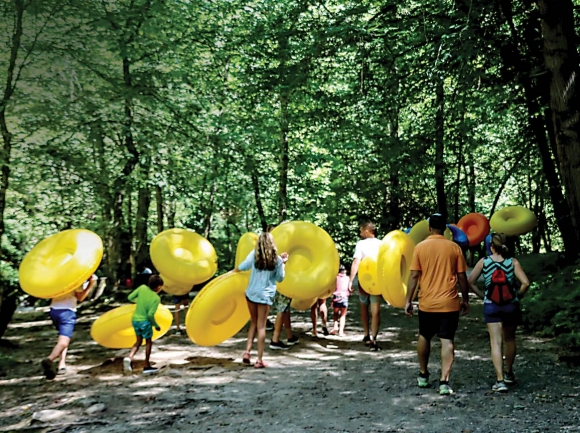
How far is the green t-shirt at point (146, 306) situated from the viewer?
797 centimetres

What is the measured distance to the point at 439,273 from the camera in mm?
6465

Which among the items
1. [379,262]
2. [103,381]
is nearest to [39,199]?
[103,381]

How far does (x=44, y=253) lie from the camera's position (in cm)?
840

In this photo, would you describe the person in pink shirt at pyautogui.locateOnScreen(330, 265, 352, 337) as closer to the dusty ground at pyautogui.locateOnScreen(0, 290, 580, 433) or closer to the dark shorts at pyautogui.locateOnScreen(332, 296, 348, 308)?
the dark shorts at pyautogui.locateOnScreen(332, 296, 348, 308)

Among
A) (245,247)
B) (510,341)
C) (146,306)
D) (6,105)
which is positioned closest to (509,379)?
(510,341)

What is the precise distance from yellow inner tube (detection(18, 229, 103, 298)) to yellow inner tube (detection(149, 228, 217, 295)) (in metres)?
1.53

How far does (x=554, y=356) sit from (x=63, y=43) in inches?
415

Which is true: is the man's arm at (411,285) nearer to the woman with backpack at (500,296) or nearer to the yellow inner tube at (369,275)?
the woman with backpack at (500,296)

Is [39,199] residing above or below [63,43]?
below

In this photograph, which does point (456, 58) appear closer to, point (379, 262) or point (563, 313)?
point (379, 262)

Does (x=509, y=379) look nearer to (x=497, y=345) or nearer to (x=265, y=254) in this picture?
(x=497, y=345)

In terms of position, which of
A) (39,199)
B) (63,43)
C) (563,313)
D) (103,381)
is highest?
(63,43)

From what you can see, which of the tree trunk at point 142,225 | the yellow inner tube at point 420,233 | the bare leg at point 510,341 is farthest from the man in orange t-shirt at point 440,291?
the tree trunk at point 142,225

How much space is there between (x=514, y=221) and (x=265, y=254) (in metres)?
12.8
